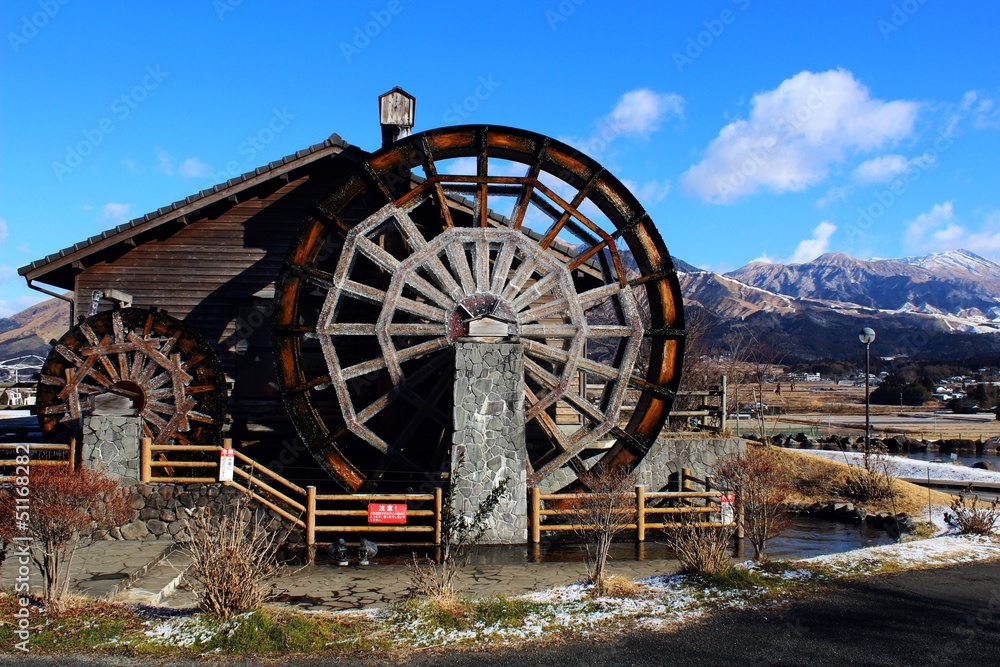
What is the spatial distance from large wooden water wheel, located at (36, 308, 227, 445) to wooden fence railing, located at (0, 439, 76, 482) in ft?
2.58

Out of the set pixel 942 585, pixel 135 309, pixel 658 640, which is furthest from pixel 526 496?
pixel 135 309

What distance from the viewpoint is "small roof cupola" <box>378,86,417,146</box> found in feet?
54.9

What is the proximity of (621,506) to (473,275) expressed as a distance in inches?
201

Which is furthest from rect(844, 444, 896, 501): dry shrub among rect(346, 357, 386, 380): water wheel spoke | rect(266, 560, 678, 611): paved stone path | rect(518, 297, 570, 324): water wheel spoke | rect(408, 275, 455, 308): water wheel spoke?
rect(346, 357, 386, 380): water wheel spoke

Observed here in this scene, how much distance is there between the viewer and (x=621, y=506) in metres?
10.7

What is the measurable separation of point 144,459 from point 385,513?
3.65 meters

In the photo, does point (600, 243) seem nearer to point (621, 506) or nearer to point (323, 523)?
point (621, 506)

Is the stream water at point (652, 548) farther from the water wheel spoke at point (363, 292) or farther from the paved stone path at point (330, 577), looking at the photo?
the water wheel spoke at point (363, 292)

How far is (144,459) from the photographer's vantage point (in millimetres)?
11938

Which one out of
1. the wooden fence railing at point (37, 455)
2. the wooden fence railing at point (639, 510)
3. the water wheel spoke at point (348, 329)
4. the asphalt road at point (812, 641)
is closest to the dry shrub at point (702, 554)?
the asphalt road at point (812, 641)

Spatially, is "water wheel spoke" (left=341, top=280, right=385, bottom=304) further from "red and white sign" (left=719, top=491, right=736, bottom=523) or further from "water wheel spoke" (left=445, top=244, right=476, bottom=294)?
"red and white sign" (left=719, top=491, right=736, bottom=523)

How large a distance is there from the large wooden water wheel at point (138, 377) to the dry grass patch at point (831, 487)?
12.8 m

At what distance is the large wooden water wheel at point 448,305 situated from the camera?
13.6 meters

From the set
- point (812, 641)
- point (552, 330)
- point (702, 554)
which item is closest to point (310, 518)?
point (552, 330)
